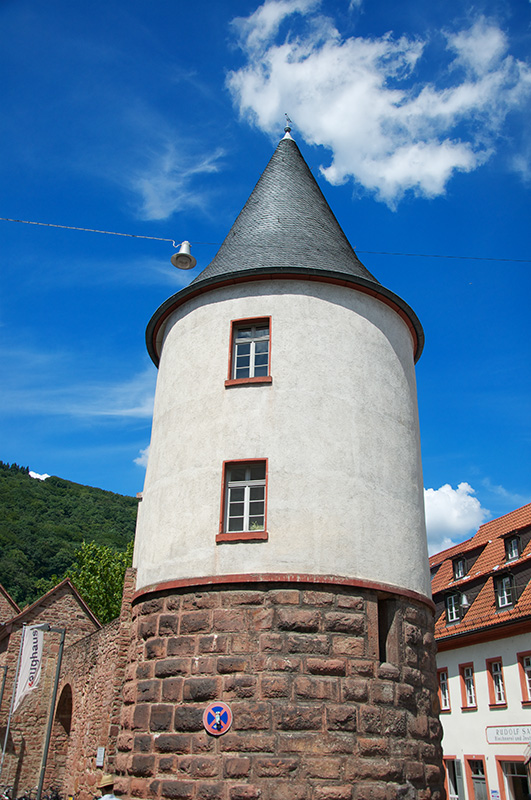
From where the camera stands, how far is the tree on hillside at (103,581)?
42800 millimetres

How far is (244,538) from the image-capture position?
10.1m

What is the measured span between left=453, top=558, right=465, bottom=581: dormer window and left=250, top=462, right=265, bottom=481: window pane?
810 inches

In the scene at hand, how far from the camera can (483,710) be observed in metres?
23.7

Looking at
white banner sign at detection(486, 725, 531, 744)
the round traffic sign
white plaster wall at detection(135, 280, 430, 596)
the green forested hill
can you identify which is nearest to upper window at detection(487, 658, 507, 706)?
white banner sign at detection(486, 725, 531, 744)

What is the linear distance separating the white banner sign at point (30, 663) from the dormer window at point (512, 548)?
52.6 ft

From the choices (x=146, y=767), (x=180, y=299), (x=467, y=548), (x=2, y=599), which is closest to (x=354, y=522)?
(x=146, y=767)

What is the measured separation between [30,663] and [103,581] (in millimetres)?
26309

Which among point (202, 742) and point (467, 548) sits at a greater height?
point (467, 548)

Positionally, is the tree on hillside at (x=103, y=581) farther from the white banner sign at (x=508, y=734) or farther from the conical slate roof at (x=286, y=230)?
the conical slate roof at (x=286, y=230)

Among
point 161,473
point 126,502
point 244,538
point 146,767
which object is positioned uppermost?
point 126,502

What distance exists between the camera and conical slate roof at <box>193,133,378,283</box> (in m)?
12.5

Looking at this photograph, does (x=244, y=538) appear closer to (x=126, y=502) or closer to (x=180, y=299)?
(x=180, y=299)

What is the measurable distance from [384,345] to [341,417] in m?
1.90

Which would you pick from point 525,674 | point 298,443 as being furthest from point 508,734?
point 298,443
